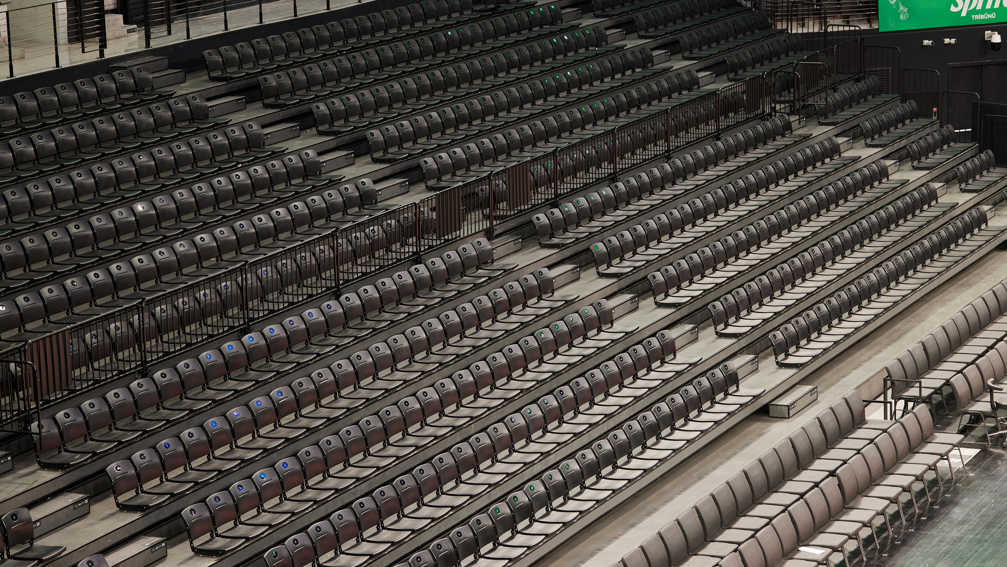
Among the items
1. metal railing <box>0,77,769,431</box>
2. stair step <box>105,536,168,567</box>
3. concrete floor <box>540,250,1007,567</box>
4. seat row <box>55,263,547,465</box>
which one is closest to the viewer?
stair step <box>105,536,168,567</box>

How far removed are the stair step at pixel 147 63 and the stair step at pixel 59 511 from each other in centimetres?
676

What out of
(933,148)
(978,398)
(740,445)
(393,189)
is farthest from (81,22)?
(933,148)

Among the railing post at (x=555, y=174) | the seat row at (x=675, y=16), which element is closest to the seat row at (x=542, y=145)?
the railing post at (x=555, y=174)

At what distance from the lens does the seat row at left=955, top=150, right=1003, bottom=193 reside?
21.4 metres

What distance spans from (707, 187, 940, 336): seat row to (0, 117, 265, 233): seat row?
5.31m

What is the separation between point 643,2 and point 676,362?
971 centimetres

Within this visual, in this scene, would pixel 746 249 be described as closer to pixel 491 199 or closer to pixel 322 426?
pixel 491 199

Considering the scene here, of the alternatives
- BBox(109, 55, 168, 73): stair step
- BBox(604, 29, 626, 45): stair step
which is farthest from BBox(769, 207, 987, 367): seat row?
BBox(109, 55, 168, 73): stair step

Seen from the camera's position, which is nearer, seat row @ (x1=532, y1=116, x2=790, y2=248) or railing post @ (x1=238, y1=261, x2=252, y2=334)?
railing post @ (x1=238, y1=261, x2=252, y2=334)

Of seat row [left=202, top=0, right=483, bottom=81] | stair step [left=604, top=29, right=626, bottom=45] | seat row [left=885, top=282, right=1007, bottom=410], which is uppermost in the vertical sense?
seat row [left=202, top=0, right=483, bottom=81]

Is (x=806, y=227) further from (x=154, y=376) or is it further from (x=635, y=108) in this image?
(x=154, y=376)

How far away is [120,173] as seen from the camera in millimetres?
14609

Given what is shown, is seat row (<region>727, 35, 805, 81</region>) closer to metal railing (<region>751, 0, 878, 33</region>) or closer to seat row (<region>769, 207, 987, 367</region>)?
metal railing (<region>751, 0, 878, 33</region>)

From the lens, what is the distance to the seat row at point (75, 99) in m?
15.0
